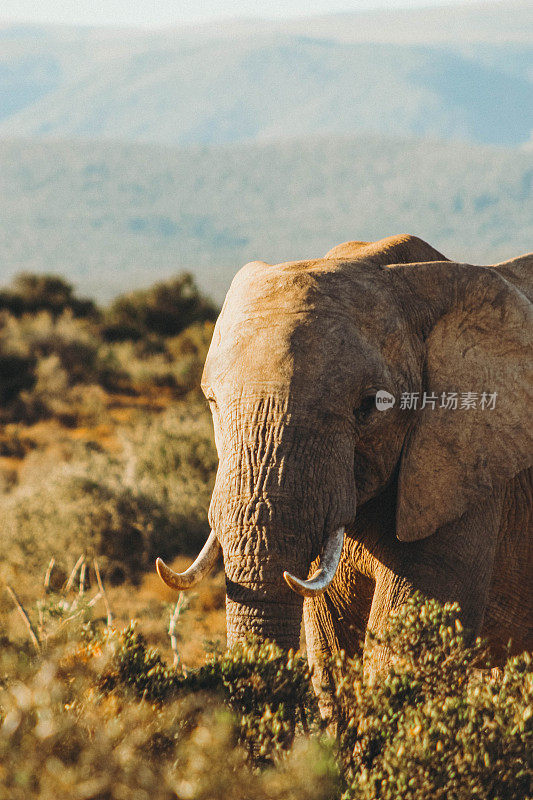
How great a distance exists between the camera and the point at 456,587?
4301mm

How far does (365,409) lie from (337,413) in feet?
0.59

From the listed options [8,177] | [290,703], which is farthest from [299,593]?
[8,177]

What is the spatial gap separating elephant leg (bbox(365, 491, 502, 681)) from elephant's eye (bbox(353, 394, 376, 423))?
693 mm

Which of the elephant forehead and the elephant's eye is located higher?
the elephant forehead

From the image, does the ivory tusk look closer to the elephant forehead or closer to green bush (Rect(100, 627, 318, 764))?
green bush (Rect(100, 627, 318, 764))

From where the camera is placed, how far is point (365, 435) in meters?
4.12

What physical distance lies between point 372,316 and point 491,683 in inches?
63.1

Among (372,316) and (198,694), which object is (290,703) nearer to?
(198,694)

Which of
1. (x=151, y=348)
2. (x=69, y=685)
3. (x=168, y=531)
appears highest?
(x=69, y=685)

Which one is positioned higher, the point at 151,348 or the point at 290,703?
the point at 290,703

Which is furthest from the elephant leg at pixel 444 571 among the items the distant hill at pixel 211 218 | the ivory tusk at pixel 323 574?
the distant hill at pixel 211 218

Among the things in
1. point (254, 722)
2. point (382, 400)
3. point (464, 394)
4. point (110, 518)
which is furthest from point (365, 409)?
point (110, 518)

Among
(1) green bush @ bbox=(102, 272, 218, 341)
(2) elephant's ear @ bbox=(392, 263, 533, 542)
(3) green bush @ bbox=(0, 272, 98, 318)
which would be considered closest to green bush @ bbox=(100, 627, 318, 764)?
(2) elephant's ear @ bbox=(392, 263, 533, 542)

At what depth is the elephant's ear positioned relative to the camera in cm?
427
